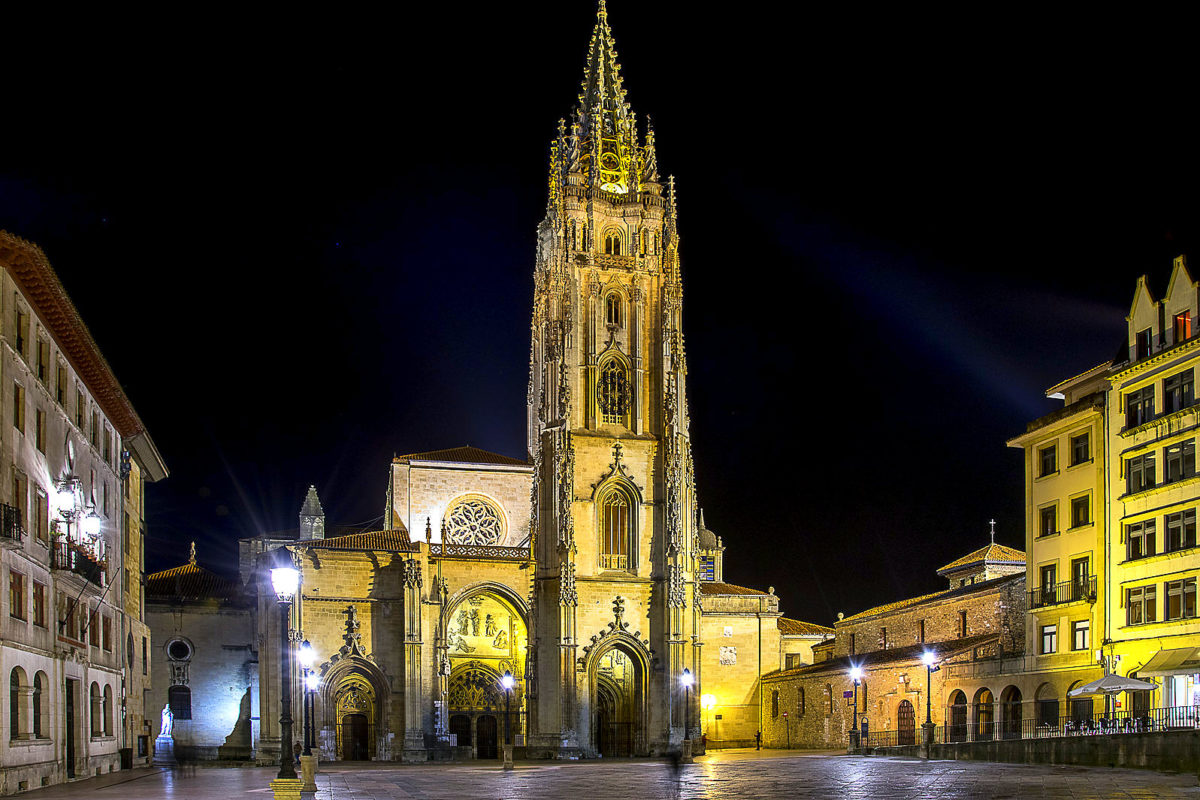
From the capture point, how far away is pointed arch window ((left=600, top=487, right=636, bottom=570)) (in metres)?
66.3

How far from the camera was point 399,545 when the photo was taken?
66750 millimetres

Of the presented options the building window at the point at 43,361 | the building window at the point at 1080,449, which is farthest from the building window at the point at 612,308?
the building window at the point at 43,361

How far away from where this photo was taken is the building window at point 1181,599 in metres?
40.8

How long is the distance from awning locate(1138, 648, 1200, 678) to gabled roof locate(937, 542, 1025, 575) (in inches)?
1125

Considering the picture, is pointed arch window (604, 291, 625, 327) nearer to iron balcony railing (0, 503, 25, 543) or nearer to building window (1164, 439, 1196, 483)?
building window (1164, 439, 1196, 483)

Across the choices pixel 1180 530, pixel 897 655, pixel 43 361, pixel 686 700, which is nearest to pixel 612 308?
pixel 686 700

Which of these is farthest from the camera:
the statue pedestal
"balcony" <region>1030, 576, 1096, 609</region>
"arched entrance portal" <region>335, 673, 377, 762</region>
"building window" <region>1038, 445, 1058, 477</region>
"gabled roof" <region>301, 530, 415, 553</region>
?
"gabled roof" <region>301, 530, 415, 553</region>

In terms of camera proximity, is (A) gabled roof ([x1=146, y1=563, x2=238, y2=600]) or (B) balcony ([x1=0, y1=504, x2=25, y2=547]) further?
(A) gabled roof ([x1=146, y1=563, x2=238, y2=600])

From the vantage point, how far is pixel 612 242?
232 ft

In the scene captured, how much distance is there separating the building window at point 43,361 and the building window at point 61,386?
1110 mm

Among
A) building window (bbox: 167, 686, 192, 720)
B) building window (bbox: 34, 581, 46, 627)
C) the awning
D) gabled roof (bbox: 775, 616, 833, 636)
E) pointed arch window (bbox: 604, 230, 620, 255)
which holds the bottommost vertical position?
building window (bbox: 167, 686, 192, 720)

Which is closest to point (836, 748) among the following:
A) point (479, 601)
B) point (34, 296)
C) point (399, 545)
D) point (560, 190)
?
point (479, 601)

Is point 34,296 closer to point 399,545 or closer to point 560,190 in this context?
point 399,545

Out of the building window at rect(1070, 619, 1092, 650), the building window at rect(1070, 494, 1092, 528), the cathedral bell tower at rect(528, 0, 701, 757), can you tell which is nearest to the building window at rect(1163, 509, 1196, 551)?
the building window at rect(1070, 494, 1092, 528)
